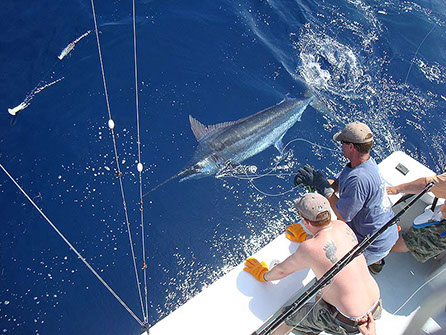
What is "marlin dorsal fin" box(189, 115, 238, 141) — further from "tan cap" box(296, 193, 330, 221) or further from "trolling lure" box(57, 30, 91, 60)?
"tan cap" box(296, 193, 330, 221)

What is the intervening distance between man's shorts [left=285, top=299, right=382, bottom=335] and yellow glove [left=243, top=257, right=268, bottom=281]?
479 mm

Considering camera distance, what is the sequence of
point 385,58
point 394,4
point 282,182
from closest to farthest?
1. point 282,182
2. point 385,58
3. point 394,4

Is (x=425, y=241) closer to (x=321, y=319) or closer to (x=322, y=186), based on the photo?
(x=322, y=186)

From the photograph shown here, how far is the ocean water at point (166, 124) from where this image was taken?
470 cm

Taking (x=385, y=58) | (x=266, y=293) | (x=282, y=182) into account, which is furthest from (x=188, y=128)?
(x=385, y=58)

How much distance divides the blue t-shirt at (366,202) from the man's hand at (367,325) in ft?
3.10

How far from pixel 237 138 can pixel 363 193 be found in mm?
3176

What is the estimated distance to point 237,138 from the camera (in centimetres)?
654

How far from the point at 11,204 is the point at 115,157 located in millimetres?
1540

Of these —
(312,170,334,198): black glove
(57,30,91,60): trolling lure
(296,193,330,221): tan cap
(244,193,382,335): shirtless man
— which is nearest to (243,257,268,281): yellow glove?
(244,193,382,335): shirtless man

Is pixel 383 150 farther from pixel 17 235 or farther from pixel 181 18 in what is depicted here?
pixel 17 235

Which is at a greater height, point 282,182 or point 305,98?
point 305,98

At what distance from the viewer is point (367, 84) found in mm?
8078

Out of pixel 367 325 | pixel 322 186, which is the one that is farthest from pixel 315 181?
pixel 367 325
